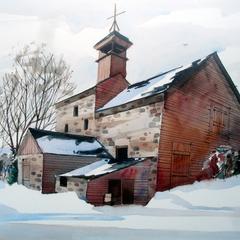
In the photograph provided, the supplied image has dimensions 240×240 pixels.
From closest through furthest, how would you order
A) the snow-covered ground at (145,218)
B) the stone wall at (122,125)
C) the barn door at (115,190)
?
the snow-covered ground at (145,218), the barn door at (115,190), the stone wall at (122,125)

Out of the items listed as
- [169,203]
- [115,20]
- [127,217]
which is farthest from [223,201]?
[115,20]

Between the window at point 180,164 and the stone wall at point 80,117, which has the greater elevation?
the stone wall at point 80,117

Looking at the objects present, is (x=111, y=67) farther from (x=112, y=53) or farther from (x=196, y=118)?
(x=196, y=118)

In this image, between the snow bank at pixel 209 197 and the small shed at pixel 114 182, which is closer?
the snow bank at pixel 209 197

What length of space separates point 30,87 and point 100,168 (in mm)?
1658

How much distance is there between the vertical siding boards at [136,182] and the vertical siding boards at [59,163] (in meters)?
0.68

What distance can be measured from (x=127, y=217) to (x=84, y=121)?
3.02 metres

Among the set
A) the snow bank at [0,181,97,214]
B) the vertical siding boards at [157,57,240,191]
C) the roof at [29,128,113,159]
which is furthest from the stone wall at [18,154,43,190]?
the vertical siding boards at [157,57,240,191]

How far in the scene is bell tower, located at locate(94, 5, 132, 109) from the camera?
4710 millimetres

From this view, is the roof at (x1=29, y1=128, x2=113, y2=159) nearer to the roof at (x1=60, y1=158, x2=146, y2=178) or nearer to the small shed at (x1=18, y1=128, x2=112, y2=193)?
the small shed at (x1=18, y1=128, x2=112, y2=193)

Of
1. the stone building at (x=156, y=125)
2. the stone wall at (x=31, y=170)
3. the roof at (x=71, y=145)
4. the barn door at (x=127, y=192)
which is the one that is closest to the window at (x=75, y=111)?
the stone building at (x=156, y=125)

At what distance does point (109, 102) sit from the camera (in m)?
6.81

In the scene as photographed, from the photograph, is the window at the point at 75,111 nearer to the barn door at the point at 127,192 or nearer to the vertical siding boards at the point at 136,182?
the vertical siding boards at the point at 136,182

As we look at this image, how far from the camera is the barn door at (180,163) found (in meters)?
4.61
